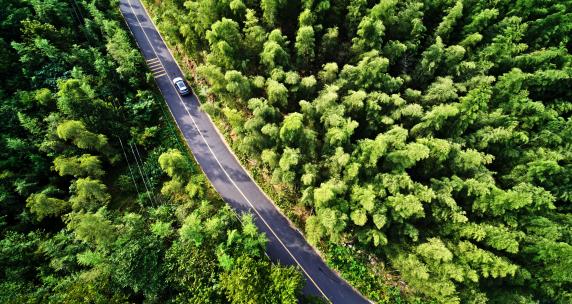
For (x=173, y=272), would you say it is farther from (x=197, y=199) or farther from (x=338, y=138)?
(x=338, y=138)

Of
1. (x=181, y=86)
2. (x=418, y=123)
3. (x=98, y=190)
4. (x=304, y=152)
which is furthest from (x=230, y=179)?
(x=418, y=123)

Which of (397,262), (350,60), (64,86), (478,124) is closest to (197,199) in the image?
(64,86)

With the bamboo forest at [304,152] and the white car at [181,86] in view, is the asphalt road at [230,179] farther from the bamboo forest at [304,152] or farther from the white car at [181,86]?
the bamboo forest at [304,152]

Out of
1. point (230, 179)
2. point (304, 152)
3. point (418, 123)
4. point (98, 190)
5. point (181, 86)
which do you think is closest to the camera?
point (98, 190)

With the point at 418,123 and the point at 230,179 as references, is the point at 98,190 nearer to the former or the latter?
the point at 230,179

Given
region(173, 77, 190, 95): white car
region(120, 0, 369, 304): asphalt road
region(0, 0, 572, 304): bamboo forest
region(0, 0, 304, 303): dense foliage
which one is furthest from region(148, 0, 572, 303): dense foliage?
region(0, 0, 304, 303): dense foliage
